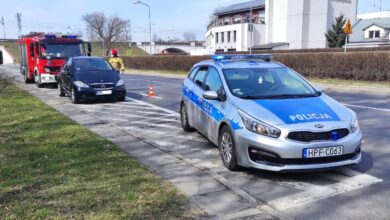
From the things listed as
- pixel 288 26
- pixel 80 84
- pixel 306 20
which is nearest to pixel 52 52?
pixel 80 84

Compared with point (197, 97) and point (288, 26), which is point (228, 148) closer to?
point (197, 97)

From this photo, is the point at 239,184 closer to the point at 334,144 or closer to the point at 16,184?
the point at 334,144

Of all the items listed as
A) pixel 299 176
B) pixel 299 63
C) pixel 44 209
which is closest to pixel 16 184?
pixel 44 209

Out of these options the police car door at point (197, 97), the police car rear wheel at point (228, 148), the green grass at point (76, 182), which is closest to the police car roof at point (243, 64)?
the police car door at point (197, 97)

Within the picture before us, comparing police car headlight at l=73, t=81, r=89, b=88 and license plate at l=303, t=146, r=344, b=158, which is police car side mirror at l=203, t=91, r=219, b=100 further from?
police car headlight at l=73, t=81, r=89, b=88

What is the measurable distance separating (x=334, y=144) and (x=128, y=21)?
10042 centimetres

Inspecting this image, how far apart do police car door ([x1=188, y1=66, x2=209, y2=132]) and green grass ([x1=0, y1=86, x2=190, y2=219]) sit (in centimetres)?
162

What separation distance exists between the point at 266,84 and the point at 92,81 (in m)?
9.08

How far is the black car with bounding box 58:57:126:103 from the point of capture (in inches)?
564

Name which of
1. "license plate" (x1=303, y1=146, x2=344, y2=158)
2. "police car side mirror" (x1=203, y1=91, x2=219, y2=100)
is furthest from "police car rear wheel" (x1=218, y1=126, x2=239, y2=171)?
"license plate" (x1=303, y1=146, x2=344, y2=158)

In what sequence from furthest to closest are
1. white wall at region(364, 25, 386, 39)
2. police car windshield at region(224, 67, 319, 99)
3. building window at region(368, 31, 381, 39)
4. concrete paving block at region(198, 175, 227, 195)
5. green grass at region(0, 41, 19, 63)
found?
green grass at region(0, 41, 19, 63) < building window at region(368, 31, 381, 39) < white wall at region(364, 25, 386, 39) < police car windshield at region(224, 67, 319, 99) < concrete paving block at region(198, 175, 227, 195)

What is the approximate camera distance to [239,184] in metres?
5.52

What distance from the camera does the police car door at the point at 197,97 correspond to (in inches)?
300

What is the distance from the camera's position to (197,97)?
7770 mm
